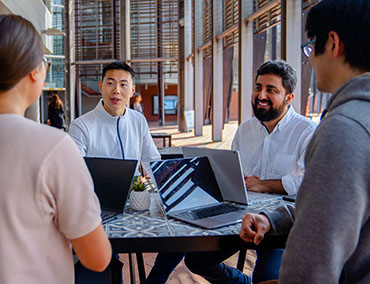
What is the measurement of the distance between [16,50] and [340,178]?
0.84 meters

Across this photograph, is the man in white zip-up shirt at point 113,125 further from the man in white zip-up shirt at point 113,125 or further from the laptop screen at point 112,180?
the laptop screen at point 112,180

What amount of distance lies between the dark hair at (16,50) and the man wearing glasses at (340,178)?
2.50 ft

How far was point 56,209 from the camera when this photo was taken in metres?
0.97

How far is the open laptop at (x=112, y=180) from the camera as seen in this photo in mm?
1768

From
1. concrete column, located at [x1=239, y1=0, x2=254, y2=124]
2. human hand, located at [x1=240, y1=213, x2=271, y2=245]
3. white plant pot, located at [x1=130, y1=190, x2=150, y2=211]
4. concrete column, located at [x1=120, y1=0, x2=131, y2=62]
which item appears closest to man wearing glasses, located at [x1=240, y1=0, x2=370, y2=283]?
human hand, located at [x1=240, y1=213, x2=271, y2=245]

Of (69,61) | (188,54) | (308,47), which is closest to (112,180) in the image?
(308,47)

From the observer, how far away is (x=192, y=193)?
1873 mm

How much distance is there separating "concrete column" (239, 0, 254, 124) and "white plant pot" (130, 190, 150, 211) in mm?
7222

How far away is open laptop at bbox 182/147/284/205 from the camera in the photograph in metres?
1.84

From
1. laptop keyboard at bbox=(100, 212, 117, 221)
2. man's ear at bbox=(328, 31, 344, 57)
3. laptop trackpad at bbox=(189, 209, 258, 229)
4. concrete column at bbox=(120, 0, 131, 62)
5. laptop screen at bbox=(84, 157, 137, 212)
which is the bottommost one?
laptop keyboard at bbox=(100, 212, 117, 221)

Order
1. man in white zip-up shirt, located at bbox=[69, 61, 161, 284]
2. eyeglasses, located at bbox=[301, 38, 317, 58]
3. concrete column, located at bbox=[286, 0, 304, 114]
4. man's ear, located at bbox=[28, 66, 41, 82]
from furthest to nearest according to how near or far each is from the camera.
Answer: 1. concrete column, located at bbox=[286, 0, 304, 114]
2. man in white zip-up shirt, located at bbox=[69, 61, 161, 284]
3. eyeglasses, located at bbox=[301, 38, 317, 58]
4. man's ear, located at bbox=[28, 66, 41, 82]

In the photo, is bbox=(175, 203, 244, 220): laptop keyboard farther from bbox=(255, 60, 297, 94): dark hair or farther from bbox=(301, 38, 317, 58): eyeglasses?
bbox=(255, 60, 297, 94): dark hair

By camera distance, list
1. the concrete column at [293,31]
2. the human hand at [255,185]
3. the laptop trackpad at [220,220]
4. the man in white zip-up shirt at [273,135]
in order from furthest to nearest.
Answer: the concrete column at [293,31] → the man in white zip-up shirt at [273,135] → the human hand at [255,185] → the laptop trackpad at [220,220]

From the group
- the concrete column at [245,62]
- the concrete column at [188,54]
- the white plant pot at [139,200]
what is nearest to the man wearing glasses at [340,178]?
the white plant pot at [139,200]
